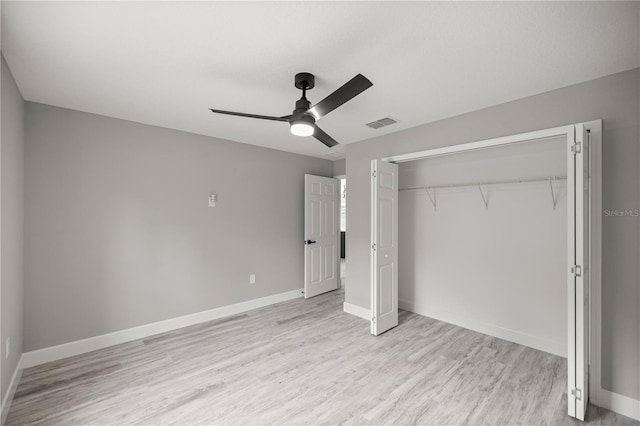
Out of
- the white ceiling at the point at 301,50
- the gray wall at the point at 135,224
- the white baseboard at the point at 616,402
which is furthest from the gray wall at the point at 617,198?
the gray wall at the point at 135,224

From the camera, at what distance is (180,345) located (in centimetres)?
316

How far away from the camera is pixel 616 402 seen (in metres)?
2.14

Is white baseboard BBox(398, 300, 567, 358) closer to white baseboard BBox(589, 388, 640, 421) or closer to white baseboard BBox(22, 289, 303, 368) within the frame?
white baseboard BBox(589, 388, 640, 421)

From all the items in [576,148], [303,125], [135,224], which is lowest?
[135,224]

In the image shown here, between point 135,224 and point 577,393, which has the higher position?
point 135,224

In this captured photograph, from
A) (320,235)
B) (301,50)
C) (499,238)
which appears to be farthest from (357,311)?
(301,50)

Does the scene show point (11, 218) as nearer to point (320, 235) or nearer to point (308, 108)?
point (308, 108)

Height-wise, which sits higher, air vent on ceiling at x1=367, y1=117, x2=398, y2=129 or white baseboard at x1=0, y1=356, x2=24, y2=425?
air vent on ceiling at x1=367, y1=117, x2=398, y2=129

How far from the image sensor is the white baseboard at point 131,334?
2770mm

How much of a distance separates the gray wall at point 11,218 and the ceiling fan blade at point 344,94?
227 centimetres

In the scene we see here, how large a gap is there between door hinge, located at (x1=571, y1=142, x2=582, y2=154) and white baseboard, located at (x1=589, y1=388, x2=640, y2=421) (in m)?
1.89

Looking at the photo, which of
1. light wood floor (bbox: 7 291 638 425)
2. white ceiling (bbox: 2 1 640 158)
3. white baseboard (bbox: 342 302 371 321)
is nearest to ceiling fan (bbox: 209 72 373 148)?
white ceiling (bbox: 2 1 640 158)

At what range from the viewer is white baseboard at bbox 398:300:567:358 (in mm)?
2840

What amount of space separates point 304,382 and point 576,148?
111 inches
